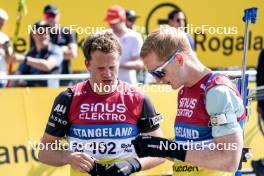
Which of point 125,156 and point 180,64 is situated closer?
point 180,64

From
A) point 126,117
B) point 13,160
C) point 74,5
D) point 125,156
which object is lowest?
point 13,160

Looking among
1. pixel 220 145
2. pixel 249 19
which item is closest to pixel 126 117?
pixel 220 145

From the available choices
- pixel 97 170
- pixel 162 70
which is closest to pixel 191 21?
pixel 97 170

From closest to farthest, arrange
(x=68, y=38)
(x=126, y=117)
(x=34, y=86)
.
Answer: (x=126, y=117) < (x=34, y=86) < (x=68, y=38)

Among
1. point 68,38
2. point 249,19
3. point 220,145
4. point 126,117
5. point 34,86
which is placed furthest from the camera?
point 68,38

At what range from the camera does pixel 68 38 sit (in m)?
9.04

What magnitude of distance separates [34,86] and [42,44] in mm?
701

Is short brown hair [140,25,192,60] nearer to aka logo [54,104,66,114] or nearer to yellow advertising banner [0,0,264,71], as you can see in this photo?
aka logo [54,104,66,114]

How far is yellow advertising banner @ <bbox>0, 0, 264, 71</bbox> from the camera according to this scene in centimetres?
1104

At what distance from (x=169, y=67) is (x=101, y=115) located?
0.87 metres

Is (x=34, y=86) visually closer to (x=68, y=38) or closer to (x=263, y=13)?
(x=68, y=38)

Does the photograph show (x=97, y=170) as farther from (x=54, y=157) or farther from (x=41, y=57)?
(x=41, y=57)

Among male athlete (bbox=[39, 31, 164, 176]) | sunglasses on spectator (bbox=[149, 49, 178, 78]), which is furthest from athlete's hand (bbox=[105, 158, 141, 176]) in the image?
sunglasses on spectator (bbox=[149, 49, 178, 78])

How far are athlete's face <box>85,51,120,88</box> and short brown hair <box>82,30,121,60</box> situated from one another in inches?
1.1
